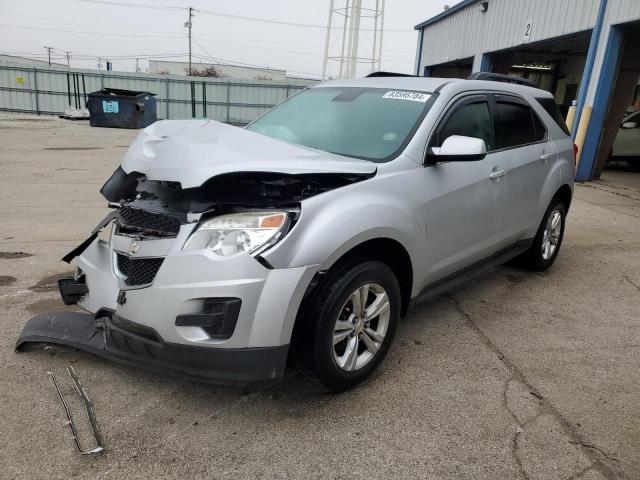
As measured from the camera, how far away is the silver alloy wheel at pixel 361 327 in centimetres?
274

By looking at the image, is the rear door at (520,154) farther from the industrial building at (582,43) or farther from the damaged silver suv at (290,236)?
the industrial building at (582,43)

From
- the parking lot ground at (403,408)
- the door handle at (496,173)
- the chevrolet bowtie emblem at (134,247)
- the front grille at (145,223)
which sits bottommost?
the parking lot ground at (403,408)

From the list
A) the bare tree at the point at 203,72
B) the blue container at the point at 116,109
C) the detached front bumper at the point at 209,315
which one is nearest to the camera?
the detached front bumper at the point at 209,315

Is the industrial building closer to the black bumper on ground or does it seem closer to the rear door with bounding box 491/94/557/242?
the rear door with bounding box 491/94/557/242

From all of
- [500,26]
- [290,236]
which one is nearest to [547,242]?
[290,236]

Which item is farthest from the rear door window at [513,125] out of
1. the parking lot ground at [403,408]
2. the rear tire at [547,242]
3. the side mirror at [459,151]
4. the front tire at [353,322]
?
the front tire at [353,322]

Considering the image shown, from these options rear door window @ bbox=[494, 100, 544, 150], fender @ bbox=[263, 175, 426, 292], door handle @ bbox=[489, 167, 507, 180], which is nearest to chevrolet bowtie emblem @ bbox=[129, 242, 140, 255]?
fender @ bbox=[263, 175, 426, 292]

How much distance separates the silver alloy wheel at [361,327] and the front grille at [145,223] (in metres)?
0.96

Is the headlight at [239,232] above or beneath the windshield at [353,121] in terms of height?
beneath

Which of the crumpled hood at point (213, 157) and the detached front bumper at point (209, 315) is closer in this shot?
the detached front bumper at point (209, 315)

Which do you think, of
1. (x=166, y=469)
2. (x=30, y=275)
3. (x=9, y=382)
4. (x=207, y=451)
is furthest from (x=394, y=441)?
(x=30, y=275)

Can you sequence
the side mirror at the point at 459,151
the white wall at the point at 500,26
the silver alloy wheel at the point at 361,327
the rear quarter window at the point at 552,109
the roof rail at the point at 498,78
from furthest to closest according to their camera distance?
the white wall at the point at 500,26 → the rear quarter window at the point at 552,109 → the roof rail at the point at 498,78 → the side mirror at the point at 459,151 → the silver alloy wheel at the point at 361,327

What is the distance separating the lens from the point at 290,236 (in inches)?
93.4

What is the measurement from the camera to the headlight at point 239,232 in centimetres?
235
